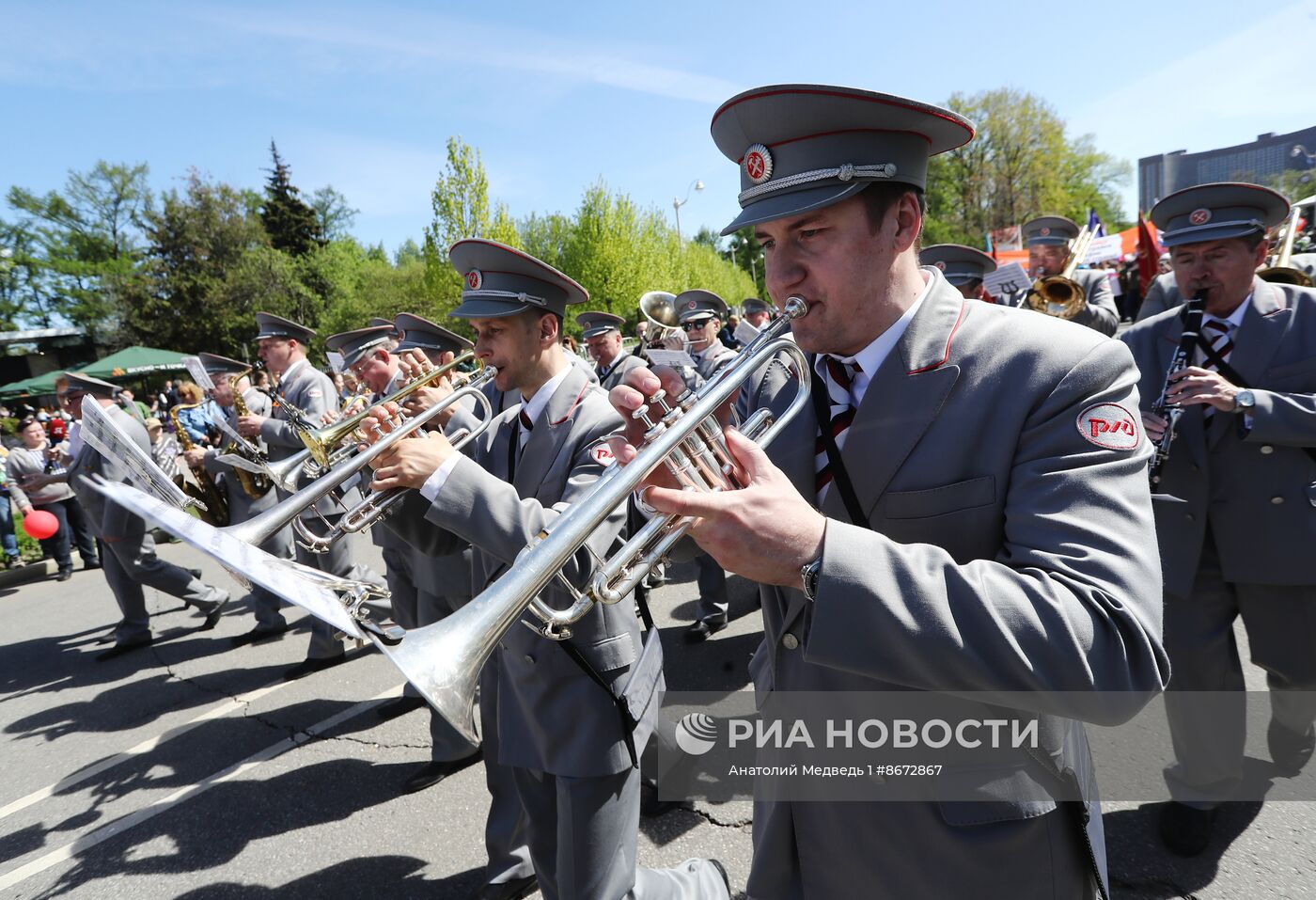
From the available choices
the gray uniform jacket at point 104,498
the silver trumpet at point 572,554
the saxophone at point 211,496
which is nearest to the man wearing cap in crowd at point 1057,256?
the silver trumpet at point 572,554

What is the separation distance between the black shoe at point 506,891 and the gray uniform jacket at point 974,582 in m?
1.88

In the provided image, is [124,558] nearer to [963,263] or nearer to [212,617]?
[212,617]

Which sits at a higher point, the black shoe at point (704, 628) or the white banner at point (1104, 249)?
the white banner at point (1104, 249)

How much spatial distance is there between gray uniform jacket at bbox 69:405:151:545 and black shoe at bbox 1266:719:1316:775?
760 cm

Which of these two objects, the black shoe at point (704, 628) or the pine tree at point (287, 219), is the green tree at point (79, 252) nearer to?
the pine tree at point (287, 219)

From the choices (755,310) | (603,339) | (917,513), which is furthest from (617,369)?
(917,513)

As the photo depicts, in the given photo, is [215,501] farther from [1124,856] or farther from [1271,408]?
[1271,408]

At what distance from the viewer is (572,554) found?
1456mm

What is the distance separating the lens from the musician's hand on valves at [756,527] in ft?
3.81

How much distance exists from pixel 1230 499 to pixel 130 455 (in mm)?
4440

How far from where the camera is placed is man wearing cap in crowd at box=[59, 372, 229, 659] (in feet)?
20.3

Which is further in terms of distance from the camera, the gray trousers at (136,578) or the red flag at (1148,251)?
the red flag at (1148,251)

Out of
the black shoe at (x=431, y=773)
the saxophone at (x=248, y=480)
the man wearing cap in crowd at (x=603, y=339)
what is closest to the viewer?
the black shoe at (x=431, y=773)

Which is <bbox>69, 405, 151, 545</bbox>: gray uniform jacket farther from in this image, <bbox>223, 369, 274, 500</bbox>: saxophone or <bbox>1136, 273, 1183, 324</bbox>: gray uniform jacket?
<bbox>1136, 273, 1183, 324</bbox>: gray uniform jacket
